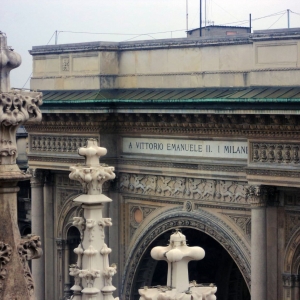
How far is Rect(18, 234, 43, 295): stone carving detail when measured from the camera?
34.8 feet

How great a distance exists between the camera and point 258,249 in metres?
31.0

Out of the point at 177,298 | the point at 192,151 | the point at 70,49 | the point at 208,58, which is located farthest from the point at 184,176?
the point at 177,298

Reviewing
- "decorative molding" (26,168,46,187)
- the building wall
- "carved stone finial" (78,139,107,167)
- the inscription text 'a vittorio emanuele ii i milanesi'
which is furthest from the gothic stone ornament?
"decorative molding" (26,168,46,187)

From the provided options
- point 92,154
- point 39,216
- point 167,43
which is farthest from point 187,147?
point 92,154

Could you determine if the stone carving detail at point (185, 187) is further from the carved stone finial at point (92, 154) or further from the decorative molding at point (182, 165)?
the carved stone finial at point (92, 154)

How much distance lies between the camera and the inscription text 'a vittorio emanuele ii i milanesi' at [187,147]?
32062mm

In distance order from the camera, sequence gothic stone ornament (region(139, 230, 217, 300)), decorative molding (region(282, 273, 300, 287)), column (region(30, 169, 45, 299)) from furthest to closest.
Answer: column (region(30, 169, 45, 299)) < decorative molding (region(282, 273, 300, 287)) < gothic stone ornament (region(139, 230, 217, 300))

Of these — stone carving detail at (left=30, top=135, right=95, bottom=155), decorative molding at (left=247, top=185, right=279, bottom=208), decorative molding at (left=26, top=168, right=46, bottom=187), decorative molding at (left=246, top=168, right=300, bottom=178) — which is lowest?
decorative molding at (left=247, top=185, right=279, bottom=208)

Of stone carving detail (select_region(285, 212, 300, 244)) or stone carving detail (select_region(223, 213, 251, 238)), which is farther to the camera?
stone carving detail (select_region(223, 213, 251, 238))

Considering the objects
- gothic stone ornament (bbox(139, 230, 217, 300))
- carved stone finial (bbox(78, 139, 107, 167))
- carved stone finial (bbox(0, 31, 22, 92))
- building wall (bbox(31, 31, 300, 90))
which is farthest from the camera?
building wall (bbox(31, 31, 300, 90))

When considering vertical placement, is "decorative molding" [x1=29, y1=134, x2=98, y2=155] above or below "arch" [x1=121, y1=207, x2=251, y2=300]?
above

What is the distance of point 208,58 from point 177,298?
2313 cm

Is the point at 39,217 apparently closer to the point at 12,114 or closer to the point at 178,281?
the point at 178,281

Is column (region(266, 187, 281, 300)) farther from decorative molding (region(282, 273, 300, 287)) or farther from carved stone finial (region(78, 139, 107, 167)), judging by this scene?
carved stone finial (region(78, 139, 107, 167))
